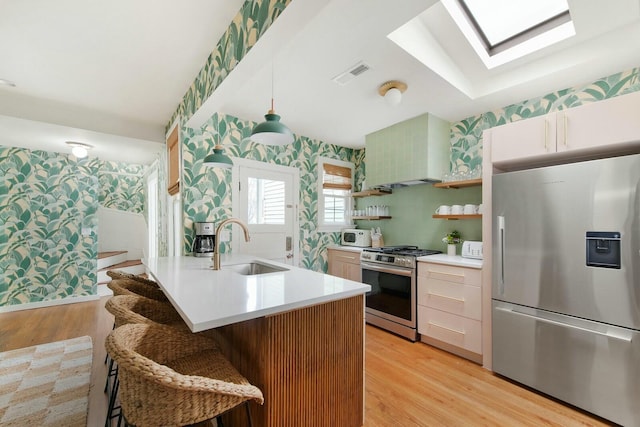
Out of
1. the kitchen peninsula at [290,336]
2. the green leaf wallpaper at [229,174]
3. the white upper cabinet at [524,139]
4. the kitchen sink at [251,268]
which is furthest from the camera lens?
the green leaf wallpaper at [229,174]

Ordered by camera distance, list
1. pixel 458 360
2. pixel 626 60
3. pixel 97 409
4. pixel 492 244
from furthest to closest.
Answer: pixel 458 360 → pixel 492 244 → pixel 626 60 → pixel 97 409

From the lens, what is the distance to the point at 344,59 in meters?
2.02

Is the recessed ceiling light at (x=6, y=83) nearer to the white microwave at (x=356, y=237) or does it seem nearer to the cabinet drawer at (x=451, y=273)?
the white microwave at (x=356, y=237)

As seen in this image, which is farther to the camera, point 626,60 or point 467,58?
point 467,58

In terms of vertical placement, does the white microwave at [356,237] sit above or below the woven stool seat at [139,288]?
above

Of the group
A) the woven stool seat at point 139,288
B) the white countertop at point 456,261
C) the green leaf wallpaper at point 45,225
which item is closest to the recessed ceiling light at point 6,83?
the green leaf wallpaper at point 45,225

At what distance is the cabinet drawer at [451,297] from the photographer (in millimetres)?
2404

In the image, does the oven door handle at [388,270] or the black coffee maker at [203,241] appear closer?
the black coffee maker at [203,241]

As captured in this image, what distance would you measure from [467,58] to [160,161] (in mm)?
4334

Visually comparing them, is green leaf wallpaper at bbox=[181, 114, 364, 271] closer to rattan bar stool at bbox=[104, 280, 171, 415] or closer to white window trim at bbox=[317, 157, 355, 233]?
white window trim at bbox=[317, 157, 355, 233]

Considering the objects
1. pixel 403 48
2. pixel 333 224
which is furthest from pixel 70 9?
pixel 333 224

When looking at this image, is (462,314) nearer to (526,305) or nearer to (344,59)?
(526,305)

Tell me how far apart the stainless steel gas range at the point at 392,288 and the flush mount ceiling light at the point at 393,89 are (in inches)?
62.0

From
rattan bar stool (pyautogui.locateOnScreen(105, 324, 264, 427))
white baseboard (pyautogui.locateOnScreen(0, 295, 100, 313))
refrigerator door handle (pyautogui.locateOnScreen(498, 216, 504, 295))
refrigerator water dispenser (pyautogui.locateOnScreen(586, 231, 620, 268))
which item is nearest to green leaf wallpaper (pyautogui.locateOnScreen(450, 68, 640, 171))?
refrigerator door handle (pyautogui.locateOnScreen(498, 216, 504, 295))
